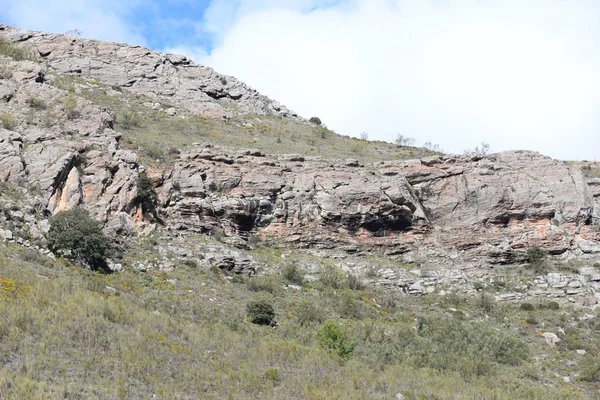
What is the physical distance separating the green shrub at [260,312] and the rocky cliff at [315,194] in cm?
541

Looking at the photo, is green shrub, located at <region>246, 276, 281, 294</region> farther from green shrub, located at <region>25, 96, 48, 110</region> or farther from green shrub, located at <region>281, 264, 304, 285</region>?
green shrub, located at <region>25, 96, 48, 110</region>

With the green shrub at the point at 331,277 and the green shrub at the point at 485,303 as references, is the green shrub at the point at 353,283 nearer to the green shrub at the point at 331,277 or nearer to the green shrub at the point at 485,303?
the green shrub at the point at 331,277

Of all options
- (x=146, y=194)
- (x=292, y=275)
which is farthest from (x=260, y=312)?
(x=146, y=194)

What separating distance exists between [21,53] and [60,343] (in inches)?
1464

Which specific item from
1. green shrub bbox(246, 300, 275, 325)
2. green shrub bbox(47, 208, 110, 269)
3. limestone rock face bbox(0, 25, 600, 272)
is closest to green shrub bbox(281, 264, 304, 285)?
limestone rock face bbox(0, 25, 600, 272)

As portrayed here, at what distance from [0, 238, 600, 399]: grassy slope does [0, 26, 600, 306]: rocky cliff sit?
3475 mm

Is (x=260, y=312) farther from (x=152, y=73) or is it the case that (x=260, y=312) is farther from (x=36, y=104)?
(x=152, y=73)

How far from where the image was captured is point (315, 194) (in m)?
30.1

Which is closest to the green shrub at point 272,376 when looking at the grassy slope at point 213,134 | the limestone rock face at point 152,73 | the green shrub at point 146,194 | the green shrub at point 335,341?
the green shrub at point 335,341

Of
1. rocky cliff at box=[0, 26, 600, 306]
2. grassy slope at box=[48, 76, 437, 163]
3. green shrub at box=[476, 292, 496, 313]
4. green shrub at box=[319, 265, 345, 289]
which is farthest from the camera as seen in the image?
grassy slope at box=[48, 76, 437, 163]

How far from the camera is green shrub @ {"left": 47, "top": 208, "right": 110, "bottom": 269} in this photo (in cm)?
1991

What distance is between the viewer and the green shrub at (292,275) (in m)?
25.1

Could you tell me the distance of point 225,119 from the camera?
44.0 m

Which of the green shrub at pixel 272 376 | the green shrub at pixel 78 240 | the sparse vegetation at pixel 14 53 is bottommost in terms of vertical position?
the green shrub at pixel 272 376
